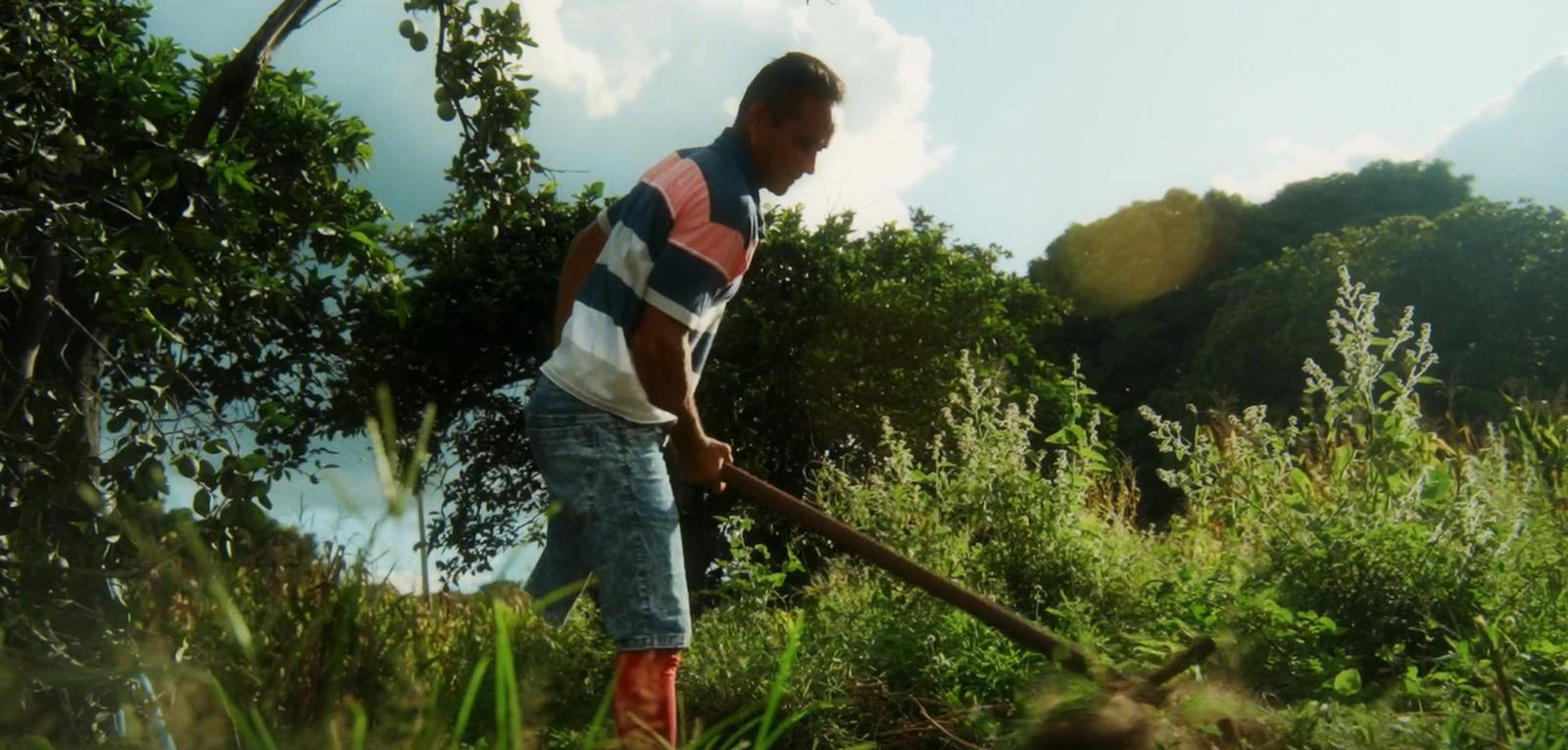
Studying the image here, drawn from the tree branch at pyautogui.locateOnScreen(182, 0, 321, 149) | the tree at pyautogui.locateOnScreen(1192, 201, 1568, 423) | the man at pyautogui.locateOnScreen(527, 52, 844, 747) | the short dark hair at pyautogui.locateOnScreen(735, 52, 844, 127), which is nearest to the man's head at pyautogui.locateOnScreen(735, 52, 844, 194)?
the short dark hair at pyautogui.locateOnScreen(735, 52, 844, 127)

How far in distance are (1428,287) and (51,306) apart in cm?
2720

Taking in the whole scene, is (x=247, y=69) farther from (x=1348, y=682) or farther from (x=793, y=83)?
(x=1348, y=682)

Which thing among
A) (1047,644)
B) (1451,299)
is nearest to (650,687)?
(1047,644)

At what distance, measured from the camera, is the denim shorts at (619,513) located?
351 cm

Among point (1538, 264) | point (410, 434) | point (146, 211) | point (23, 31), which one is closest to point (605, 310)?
point (146, 211)

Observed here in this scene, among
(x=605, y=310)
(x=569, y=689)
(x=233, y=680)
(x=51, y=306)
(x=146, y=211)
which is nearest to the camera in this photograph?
(x=233, y=680)

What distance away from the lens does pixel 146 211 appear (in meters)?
4.56

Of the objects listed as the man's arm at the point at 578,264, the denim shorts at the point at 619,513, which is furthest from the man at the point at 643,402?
the man's arm at the point at 578,264

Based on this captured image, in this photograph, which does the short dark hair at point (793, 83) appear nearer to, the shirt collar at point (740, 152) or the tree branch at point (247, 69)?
the shirt collar at point (740, 152)

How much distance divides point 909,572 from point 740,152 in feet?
3.98

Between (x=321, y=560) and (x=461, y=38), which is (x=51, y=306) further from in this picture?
(x=321, y=560)

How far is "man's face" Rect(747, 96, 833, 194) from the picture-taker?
3.80 meters

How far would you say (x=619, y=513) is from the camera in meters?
3.54

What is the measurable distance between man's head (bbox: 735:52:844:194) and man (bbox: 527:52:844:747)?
131mm
